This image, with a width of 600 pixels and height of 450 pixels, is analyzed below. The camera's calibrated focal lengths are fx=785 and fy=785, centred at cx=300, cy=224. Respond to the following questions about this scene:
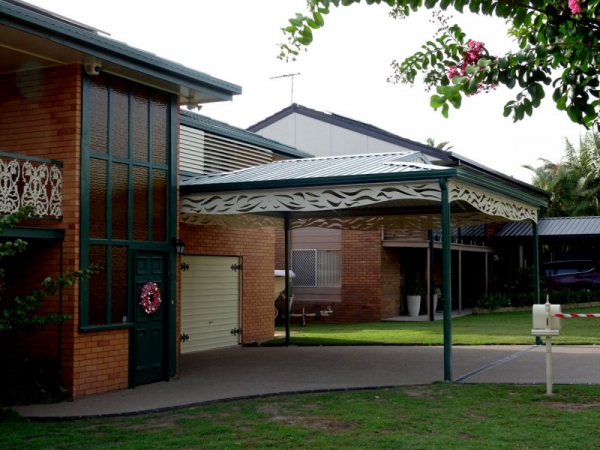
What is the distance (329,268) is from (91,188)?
49.5 ft

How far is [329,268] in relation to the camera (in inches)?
995

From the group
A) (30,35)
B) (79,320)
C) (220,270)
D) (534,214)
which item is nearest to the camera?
(30,35)

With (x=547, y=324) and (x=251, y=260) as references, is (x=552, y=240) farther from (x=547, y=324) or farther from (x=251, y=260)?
(x=547, y=324)

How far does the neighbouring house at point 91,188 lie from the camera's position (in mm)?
10383

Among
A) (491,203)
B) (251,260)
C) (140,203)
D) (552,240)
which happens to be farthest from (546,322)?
(552,240)

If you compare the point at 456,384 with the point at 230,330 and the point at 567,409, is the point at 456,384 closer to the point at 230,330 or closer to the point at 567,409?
the point at 567,409

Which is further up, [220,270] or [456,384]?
[220,270]

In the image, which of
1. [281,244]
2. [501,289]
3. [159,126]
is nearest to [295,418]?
[159,126]

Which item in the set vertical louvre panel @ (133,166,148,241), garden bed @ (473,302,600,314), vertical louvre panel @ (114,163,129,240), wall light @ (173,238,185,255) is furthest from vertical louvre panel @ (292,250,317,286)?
vertical louvre panel @ (114,163,129,240)

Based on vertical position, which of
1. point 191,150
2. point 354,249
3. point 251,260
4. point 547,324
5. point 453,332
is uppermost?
point 191,150

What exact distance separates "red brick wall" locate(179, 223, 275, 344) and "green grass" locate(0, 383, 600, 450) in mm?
6792

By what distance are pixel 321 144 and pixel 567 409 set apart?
18.7 meters

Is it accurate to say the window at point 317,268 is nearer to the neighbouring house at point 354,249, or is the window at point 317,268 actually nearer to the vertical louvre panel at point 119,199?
the neighbouring house at point 354,249

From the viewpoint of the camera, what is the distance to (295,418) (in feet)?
28.9
